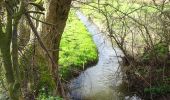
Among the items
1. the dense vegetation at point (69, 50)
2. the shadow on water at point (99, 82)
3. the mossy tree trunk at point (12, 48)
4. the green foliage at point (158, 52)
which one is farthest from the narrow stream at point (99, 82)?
the mossy tree trunk at point (12, 48)

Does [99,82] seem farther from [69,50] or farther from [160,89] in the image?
[69,50]

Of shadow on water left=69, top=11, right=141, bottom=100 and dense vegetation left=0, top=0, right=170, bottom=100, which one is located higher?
dense vegetation left=0, top=0, right=170, bottom=100

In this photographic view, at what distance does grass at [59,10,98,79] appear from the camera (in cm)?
1633

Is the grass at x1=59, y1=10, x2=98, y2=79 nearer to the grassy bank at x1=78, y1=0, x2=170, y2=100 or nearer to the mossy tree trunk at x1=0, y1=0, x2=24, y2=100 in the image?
→ the grassy bank at x1=78, y1=0, x2=170, y2=100

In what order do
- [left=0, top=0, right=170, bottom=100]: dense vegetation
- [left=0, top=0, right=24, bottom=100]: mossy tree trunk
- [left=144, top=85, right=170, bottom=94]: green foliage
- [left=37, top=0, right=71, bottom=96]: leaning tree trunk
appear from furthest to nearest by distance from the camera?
1. [left=144, top=85, right=170, bottom=94]: green foliage
2. [left=37, top=0, right=71, bottom=96]: leaning tree trunk
3. [left=0, top=0, right=170, bottom=100]: dense vegetation
4. [left=0, top=0, right=24, bottom=100]: mossy tree trunk

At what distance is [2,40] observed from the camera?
3.34 metres

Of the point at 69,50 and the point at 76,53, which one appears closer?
the point at 76,53

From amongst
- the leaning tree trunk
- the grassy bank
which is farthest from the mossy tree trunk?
the grassy bank

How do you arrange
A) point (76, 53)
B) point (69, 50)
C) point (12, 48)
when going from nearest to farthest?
point (12, 48) < point (76, 53) < point (69, 50)

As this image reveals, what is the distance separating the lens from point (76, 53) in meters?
18.8

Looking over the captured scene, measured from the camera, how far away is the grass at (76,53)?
1633cm

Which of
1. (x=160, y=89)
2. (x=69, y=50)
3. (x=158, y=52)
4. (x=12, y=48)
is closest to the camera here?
(x=12, y=48)

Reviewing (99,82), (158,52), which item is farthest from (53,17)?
(99,82)

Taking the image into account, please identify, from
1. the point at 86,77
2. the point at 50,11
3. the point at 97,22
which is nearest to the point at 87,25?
the point at 97,22
